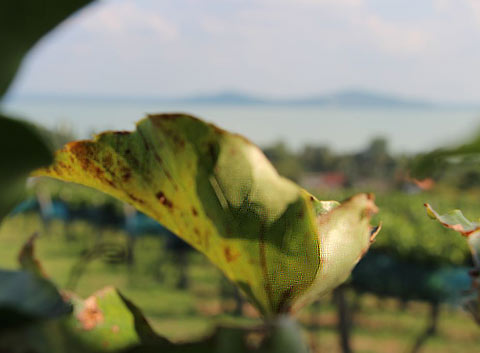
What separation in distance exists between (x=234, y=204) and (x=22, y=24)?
11cm

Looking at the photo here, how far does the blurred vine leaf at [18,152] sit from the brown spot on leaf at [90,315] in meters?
0.08

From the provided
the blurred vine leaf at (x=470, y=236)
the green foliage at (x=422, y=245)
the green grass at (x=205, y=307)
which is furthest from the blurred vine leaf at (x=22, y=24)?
the green foliage at (x=422, y=245)

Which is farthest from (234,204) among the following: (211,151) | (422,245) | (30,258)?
(422,245)

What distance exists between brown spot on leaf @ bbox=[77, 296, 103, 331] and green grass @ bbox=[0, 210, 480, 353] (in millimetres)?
3901

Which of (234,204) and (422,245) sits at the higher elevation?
(234,204)

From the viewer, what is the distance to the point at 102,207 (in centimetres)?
786

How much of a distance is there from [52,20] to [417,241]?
4489 millimetres

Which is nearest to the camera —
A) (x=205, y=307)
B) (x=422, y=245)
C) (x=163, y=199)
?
(x=163, y=199)

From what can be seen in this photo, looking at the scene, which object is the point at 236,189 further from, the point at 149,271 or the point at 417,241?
the point at 149,271

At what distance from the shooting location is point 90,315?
0.78 feet

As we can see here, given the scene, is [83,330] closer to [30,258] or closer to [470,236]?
[30,258]

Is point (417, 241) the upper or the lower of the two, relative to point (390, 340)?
upper

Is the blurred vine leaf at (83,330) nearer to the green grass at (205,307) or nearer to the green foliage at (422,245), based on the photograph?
the green grass at (205,307)

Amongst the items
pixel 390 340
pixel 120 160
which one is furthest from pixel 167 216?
pixel 390 340
